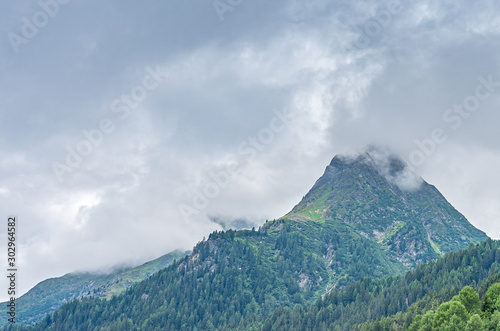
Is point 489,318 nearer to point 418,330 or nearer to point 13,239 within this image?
point 418,330

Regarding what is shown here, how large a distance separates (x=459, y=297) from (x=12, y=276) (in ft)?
471

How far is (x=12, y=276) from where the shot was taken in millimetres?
171125

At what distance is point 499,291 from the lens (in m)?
166

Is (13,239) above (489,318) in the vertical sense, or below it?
above

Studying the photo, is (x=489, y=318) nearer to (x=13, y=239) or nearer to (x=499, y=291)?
(x=499, y=291)

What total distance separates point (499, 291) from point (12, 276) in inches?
6134

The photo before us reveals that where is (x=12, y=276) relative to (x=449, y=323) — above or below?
above

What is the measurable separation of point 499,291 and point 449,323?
2860 centimetres

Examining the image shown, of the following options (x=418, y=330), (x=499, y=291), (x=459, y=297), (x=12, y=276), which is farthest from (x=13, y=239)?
(x=499, y=291)

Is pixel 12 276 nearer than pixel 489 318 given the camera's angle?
No

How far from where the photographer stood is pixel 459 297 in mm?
167000

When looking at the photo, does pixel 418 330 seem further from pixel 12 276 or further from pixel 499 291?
pixel 12 276

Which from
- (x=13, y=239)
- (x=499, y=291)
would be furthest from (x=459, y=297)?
(x=13, y=239)

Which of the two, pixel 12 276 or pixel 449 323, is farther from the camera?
pixel 12 276
